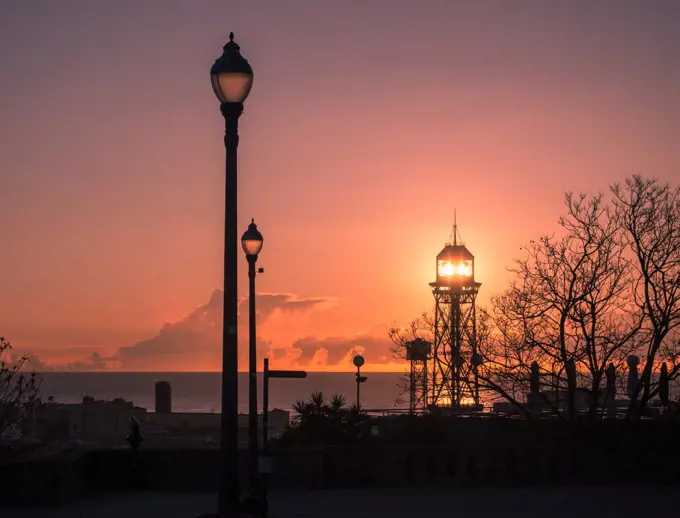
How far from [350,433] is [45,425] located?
104ft

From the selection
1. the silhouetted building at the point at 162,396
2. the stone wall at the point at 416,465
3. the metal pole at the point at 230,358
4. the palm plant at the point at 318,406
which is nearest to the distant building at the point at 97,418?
the silhouetted building at the point at 162,396

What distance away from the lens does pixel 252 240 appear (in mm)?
18766

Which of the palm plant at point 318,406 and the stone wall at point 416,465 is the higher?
the palm plant at point 318,406

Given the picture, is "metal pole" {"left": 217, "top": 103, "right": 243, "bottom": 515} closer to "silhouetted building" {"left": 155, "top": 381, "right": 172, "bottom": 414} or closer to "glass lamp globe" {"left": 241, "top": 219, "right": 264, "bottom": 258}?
"glass lamp globe" {"left": 241, "top": 219, "right": 264, "bottom": 258}

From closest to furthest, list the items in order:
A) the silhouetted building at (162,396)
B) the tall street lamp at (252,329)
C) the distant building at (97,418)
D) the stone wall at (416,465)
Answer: the tall street lamp at (252,329) < the stone wall at (416,465) < the distant building at (97,418) < the silhouetted building at (162,396)

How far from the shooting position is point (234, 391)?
10.7m

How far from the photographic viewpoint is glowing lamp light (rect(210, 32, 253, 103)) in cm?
1096

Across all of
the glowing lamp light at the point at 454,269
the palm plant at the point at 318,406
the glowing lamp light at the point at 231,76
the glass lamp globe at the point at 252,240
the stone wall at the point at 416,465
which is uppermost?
the glowing lamp light at the point at 454,269

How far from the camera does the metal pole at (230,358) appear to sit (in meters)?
10.8

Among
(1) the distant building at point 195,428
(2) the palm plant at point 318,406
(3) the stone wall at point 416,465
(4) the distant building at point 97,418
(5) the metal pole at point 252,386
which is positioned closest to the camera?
(5) the metal pole at point 252,386

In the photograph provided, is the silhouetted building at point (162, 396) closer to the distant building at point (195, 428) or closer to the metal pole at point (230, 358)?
the distant building at point (195, 428)

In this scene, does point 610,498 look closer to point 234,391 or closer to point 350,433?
point 350,433

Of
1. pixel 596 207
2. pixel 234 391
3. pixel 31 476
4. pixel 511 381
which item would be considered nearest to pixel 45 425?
pixel 511 381

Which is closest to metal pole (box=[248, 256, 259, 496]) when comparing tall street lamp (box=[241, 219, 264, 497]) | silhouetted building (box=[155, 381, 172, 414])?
tall street lamp (box=[241, 219, 264, 497])
